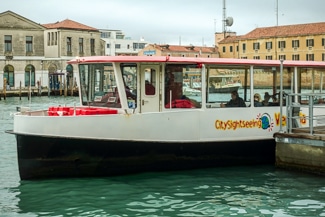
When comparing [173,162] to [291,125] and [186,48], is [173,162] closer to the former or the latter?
[291,125]

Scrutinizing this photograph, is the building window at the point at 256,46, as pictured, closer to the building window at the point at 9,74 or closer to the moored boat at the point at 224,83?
the building window at the point at 9,74

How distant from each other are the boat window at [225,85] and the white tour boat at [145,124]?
2cm

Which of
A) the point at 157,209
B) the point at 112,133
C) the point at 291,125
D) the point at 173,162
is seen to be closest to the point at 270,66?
the point at 291,125

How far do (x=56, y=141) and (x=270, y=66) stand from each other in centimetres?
→ 502

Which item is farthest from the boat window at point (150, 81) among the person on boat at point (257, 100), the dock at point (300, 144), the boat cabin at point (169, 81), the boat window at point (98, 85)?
the dock at point (300, 144)

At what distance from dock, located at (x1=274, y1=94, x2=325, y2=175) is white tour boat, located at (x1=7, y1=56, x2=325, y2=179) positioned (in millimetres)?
458

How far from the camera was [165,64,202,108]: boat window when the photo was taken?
38.0 feet

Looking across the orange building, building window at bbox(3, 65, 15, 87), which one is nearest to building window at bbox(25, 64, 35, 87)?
building window at bbox(3, 65, 15, 87)

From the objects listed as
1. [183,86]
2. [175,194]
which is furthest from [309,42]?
[175,194]

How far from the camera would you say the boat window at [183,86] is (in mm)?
11594

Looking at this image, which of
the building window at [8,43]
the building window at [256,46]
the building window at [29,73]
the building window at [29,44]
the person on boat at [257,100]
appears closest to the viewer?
the person on boat at [257,100]

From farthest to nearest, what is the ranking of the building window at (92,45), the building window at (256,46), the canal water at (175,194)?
the building window at (256,46), the building window at (92,45), the canal water at (175,194)

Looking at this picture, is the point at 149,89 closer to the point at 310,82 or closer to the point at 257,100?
the point at 257,100

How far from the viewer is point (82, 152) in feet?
36.1
